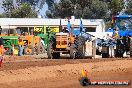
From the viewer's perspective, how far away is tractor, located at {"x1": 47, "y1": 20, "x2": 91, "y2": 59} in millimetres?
27125

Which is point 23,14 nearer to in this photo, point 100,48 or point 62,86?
point 100,48

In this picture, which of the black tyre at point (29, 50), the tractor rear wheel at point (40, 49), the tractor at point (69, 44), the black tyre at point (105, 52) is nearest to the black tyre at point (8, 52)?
the black tyre at point (29, 50)

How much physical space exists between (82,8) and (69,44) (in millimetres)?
64068

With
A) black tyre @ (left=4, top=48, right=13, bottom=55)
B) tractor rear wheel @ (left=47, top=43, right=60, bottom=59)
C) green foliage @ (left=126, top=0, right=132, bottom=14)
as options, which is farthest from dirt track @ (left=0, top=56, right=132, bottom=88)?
green foliage @ (left=126, top=0, right=132, bottom=14)

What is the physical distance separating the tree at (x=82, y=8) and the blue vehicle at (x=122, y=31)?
5816cm

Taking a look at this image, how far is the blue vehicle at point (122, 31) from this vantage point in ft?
97.5

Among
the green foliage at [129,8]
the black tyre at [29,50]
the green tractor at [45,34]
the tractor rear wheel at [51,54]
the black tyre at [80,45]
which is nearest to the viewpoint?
the black tyre at [80,45]

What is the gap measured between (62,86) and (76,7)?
2980 inches

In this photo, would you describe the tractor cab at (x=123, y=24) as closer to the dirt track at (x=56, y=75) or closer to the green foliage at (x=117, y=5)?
the dirt track at (x=56, y=75)

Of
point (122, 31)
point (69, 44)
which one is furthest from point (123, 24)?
point (69, 44)

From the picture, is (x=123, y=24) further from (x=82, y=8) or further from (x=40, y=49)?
(x=82, y=8)

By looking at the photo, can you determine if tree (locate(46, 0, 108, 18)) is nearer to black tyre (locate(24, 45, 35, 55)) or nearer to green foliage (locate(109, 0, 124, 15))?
green foliage (locate(109, 0, 124, 15))

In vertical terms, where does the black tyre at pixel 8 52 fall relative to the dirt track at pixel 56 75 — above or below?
below

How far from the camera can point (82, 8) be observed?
91188mm
